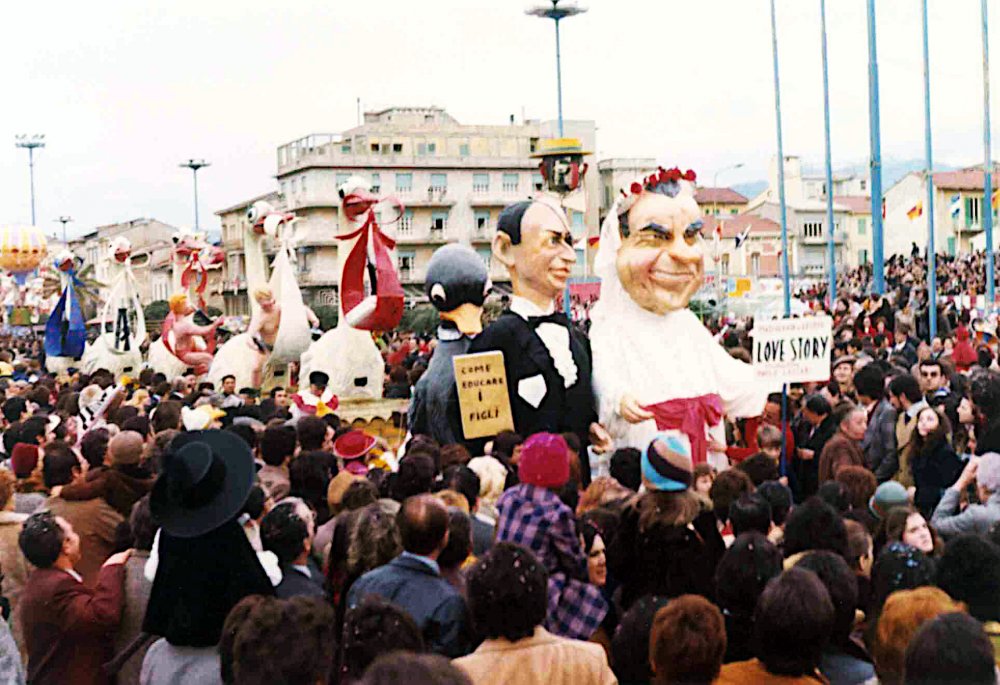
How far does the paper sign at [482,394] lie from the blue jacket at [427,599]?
14.8 feet

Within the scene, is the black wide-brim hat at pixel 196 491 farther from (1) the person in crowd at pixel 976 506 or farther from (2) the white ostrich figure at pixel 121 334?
(2) the white ostrich figure at pixel 121 334

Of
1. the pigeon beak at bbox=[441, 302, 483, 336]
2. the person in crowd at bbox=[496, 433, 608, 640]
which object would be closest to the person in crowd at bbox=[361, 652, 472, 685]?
the person in crowd at bbox=[496, 433, 608, 640]

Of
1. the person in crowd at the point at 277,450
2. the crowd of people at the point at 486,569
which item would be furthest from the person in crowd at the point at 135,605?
the person in crowd at the point at 277,450

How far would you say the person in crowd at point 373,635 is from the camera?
394 cm

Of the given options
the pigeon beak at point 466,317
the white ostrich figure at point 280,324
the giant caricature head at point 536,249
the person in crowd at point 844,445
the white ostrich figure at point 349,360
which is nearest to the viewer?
the person in crowd at point 844,445

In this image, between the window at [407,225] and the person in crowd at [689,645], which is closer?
the person in crowd at [689,645]

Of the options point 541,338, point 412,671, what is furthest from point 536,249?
point 412,671

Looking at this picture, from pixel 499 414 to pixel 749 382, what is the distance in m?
1.83

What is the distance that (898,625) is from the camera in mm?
4035

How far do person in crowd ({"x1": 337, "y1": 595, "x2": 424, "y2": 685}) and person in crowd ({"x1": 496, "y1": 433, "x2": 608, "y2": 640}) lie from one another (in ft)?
3.34

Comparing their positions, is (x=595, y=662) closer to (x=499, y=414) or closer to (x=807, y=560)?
(x=807, y=560)

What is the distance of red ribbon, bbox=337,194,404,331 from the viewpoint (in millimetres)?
13242

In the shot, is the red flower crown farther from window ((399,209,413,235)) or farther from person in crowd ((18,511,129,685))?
window ((399,209,413,235))

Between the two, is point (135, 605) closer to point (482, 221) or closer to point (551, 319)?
point (551, 319)
